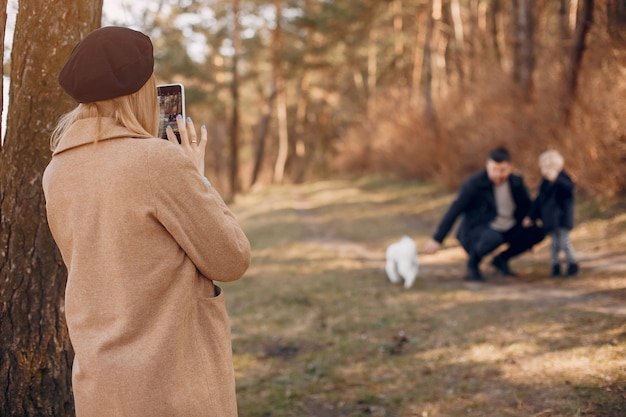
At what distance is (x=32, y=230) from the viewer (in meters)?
3.20

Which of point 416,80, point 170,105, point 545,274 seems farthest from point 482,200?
point 416,80

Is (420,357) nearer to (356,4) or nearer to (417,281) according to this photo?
(417,281)

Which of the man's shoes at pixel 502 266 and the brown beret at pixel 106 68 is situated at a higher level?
the brown beret at pixel 106 68

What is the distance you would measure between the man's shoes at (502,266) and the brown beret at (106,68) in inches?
291

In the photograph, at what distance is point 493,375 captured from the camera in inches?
196

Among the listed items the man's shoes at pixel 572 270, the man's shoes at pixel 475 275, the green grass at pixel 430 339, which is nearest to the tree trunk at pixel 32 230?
the green grass at pixel 430 339

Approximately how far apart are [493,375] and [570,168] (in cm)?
884

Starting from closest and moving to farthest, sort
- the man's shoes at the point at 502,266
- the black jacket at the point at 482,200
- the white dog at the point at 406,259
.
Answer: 1. the black jacket at the point at 482,200
2. the white dog at the point at 406,259
3. the man's shoes at the point at 502,266

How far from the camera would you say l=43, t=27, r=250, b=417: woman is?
79.1 inches

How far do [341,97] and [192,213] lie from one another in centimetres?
4230

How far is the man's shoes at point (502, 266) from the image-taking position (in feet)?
28.4

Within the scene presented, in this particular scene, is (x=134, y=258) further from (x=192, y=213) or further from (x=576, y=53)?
(x=576, y=53)

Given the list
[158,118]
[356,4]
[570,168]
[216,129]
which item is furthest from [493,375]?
[216,129]

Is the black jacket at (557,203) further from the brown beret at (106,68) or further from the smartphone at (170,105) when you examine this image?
the brown beret at (106,68)
